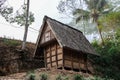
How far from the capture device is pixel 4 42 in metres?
30.5

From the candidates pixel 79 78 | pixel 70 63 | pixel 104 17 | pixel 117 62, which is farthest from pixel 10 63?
pixel 104 17

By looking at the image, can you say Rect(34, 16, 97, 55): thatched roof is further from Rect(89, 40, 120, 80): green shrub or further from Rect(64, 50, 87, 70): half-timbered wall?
Rect(89, 40, 120, 80): green shrub

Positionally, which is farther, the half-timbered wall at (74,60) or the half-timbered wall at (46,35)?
the half-timbered wall at (46,35)

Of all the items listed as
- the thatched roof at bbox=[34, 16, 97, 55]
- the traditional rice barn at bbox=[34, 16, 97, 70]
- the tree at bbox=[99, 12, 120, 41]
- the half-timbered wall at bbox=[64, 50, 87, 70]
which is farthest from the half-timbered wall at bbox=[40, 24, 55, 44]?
the tree at bbox=[99, 12, 120, 41]

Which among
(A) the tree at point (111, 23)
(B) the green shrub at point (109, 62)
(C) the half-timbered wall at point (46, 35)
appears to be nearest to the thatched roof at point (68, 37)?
(C) the half-timbered wall at point (46, 35)

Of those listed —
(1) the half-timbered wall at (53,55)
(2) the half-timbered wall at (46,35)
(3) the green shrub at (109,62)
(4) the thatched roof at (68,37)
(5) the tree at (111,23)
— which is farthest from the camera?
(5) the tree at (111,23)

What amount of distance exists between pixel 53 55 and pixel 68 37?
2.16m

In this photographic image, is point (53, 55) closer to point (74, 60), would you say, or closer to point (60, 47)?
point (60, 47)

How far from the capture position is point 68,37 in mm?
26391

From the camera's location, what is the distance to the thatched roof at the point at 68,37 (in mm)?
24736

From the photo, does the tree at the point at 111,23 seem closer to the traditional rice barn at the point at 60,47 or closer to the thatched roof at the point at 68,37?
the thatched roof at the point at 68,37

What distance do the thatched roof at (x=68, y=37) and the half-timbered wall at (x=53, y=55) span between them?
115 cm

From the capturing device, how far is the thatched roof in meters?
24.7

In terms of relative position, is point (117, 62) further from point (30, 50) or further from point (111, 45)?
point (30, 50)
